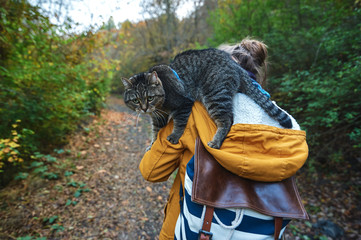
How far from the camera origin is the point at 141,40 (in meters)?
15.3

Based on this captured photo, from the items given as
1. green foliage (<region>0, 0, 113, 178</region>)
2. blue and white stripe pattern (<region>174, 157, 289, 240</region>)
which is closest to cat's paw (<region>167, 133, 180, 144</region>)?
blue and white stripe pattern (<region>174, 157, 289, 240</region>)

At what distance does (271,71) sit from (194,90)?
14.3ft

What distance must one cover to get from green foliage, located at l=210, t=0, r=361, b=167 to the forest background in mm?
19

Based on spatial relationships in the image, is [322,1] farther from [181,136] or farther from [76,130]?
[76,130]

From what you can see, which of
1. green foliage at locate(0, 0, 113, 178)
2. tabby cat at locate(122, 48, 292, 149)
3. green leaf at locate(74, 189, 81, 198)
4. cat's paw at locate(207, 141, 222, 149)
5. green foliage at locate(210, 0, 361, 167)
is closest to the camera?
cat's paw at locate(207, 141, 222, 149)

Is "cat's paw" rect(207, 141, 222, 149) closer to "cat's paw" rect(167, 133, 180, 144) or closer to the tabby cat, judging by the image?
the tabby cat

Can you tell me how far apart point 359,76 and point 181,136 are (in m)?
3.16

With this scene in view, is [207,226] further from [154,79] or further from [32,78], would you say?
[32,78]

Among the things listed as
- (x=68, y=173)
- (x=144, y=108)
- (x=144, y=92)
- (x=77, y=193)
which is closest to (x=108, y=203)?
(x=77, y=193)

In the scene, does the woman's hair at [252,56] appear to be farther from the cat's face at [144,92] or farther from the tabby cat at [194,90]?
the cat's face at [144,92]

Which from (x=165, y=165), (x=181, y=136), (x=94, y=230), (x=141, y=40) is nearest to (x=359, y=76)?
(x=181, y=136)

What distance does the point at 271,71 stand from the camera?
502 centimetres

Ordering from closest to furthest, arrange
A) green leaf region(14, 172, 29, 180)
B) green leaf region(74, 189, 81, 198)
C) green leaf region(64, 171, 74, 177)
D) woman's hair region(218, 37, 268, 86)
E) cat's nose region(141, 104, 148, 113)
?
woman's hair region(218, 37, 268, 86) < cat's nose region(141, 104, 148, 113) < green leaf region(14, 172, 29, 180) < green leaf region(74, 189, 81, 198) < green leaf region(64, 171, 74, 177)

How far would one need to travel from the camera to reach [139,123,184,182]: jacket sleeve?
132 centimetres
